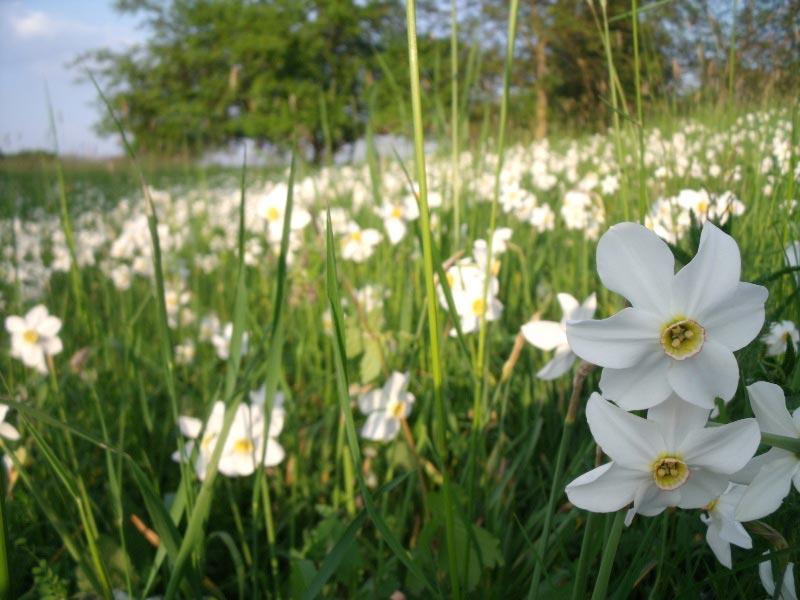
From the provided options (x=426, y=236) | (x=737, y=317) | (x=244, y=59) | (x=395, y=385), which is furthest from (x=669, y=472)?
(x=244, y=59)

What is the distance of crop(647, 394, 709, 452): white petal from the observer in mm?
476

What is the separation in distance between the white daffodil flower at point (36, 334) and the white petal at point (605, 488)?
1.36m

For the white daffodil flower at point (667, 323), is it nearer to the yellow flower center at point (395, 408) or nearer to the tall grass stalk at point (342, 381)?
the tall grass stalk at point (342, 381)

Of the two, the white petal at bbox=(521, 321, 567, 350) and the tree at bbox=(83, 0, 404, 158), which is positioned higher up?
the tree at bbox=(83, 0, 404, 158)

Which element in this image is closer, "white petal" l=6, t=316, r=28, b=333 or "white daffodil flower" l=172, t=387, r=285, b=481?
"white daffodil flower" l=172, t=387, r=285, b=481

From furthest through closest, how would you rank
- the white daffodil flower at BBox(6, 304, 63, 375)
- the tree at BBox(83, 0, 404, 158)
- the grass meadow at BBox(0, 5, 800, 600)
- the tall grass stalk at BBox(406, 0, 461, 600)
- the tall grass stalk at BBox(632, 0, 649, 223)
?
the tree at BBox(83, 0, 404, 158), the white daffodil flower at BBox(6, 304, 63, 375), the tall grass stalk at BBox(632, 0, 649, 223), the grass meadow at BBox(0, 5, 800, 600), the tall grass stalk at BBox(406, 0, 461, 600)

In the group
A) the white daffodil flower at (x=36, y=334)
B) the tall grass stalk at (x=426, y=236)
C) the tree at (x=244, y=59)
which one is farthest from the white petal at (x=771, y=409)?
the tree at (x=244, y=59)

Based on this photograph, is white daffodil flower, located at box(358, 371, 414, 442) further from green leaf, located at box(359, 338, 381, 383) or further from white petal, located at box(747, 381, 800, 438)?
white petal, located at box(747, 381, 800, 438)

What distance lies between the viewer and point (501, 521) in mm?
1070

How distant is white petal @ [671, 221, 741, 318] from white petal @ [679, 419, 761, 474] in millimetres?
81

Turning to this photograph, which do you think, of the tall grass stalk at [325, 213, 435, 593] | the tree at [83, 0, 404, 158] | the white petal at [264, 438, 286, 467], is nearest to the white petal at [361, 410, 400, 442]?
the white petal at [264, 438, 286, 467]

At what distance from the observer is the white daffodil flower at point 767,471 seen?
470mm

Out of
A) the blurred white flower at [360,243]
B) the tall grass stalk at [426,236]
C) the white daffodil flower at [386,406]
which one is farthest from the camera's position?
the blurred white flower at [360,243]

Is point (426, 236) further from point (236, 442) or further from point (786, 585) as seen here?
point (236, 442)
